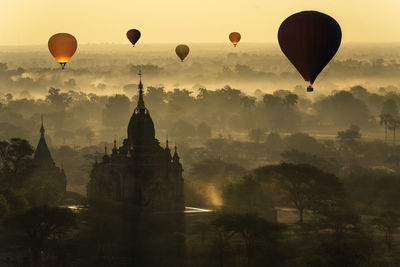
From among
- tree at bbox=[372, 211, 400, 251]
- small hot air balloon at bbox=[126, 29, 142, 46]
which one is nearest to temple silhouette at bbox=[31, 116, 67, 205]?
tree at bbox=[372, 211, 400, 251]

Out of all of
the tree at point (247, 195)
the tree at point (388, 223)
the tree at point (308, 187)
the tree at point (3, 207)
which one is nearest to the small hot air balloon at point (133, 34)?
the tree at point (247, 195)

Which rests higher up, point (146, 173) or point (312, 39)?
point (312, 39)

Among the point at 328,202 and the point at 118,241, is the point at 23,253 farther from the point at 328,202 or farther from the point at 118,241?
the point at 328,202

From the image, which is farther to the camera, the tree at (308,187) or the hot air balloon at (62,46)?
the hot air balloon at (62,46)

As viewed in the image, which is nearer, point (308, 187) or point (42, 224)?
point (42, 224)

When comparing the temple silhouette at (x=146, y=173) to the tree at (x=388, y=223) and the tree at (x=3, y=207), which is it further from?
the tree at (x=388, y=223)

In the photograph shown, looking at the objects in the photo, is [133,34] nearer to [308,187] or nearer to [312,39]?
[308,187]

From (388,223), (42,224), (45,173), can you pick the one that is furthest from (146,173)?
(388,223)
